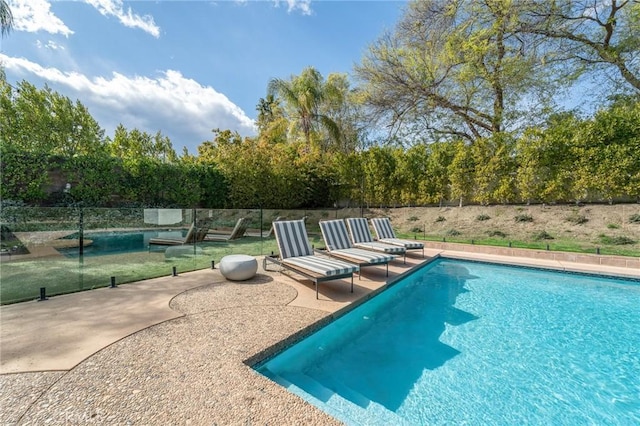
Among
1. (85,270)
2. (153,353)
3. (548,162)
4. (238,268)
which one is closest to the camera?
(153,353)

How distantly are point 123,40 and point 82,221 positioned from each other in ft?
25.3

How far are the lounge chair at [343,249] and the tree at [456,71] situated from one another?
30.5 feet

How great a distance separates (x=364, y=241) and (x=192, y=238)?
4.82 metres

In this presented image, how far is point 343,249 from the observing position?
7.30 meters

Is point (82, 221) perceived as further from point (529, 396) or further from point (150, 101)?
point (150, 101)

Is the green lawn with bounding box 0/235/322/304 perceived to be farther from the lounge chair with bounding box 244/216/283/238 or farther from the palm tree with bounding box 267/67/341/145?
the palm tree with bounding box 267/67/341/145

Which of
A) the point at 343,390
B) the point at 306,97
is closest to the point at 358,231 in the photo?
the point at 343,390

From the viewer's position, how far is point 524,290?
6691 mm

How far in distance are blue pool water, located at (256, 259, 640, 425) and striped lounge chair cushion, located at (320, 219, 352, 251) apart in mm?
1778

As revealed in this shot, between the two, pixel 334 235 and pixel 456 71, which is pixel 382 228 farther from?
pixel 456 71

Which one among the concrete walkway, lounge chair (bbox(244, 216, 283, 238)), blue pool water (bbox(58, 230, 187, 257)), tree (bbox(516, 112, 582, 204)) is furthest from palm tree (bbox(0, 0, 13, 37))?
tree (bbox(516, 112, 582, 204))

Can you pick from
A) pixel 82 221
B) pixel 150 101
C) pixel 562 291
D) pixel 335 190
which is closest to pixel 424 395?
pixel 562 291

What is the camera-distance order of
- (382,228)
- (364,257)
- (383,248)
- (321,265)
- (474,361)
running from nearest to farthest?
(474,361)
(321,265)
(364,257)
(383,248)
(382,228)

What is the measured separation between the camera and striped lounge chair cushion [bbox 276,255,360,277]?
Result: 4978mm
